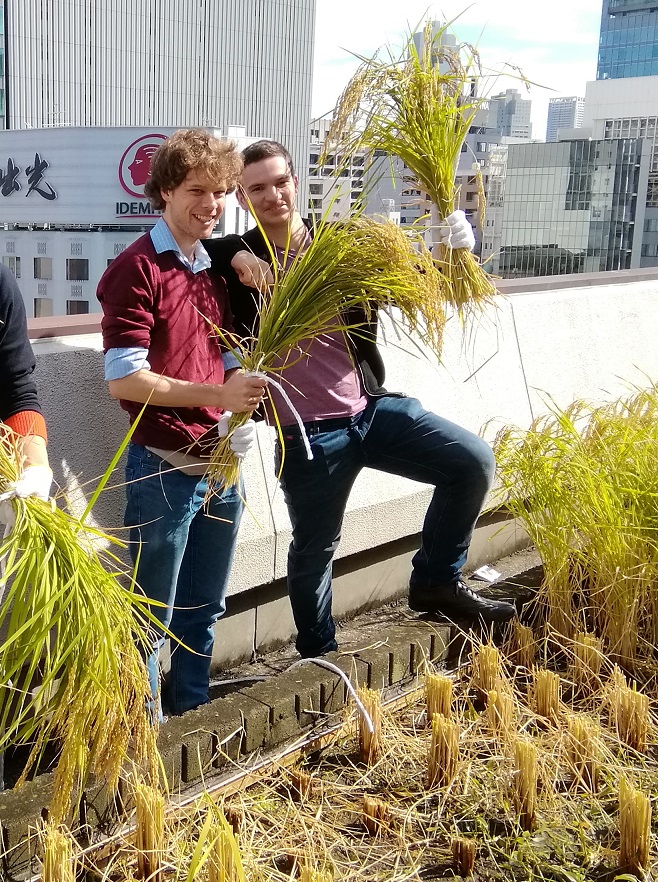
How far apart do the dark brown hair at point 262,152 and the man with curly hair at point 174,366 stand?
0.22m

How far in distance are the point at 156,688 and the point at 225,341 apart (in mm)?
919

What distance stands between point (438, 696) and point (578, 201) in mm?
130160

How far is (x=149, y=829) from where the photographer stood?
2.07 metres

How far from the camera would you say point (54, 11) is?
87.9 meters

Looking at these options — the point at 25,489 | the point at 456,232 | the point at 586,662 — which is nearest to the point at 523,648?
the point at 586,662

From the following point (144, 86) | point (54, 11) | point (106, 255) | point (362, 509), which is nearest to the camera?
point (362, 509)

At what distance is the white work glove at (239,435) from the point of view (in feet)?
8.37

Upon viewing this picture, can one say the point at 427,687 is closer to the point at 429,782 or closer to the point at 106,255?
the point at 429,782

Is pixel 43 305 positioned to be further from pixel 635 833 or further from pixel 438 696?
pixel 635 833

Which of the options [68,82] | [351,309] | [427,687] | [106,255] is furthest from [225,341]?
[68,82]

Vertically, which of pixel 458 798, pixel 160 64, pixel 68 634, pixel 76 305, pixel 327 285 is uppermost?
pixel 160 64

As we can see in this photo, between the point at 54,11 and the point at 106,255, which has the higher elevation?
the point at 54,11

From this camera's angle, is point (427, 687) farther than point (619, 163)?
No

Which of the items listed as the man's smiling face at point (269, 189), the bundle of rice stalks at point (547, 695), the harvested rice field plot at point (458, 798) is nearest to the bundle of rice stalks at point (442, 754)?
the harvested rice field plot at point (458, 798)
